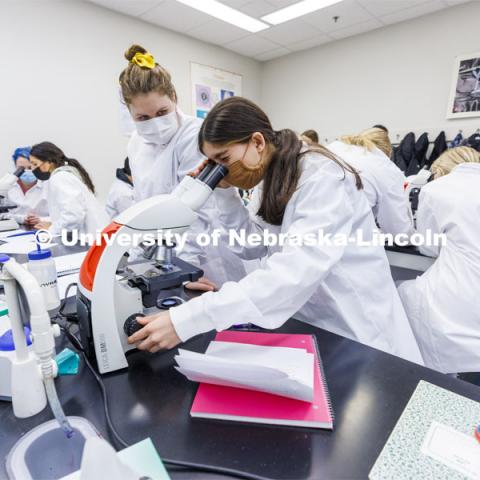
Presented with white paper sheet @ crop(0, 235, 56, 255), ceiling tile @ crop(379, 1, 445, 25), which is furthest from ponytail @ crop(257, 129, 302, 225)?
ceiling tile @ crop(379, 1, 445, 25)

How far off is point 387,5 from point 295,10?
0.93 meters

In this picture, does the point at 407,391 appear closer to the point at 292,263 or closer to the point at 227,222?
the point at 292,263

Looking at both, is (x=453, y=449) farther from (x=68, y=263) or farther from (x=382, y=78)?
(x=382, y=78)

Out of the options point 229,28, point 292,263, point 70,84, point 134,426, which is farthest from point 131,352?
point 229,28

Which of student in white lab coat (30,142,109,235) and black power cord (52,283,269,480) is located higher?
student in white lab coat (30,142,109,235)

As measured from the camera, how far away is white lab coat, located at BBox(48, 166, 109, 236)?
7.26 feet

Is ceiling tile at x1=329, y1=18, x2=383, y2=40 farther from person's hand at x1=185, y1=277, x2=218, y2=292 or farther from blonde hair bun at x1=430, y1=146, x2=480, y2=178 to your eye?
person's hand at x1=185, y1=277, x2=218, y2=292

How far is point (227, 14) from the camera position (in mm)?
3514

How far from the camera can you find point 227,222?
1.25 metres

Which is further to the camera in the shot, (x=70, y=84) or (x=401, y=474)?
(x=70, y=84)

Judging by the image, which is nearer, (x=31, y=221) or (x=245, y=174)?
(x=245, y=174)

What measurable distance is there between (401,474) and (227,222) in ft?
3.03

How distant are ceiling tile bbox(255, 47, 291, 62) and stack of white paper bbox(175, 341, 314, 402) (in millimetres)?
4805

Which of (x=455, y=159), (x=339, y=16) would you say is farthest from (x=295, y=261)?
(x=339, y=16)
